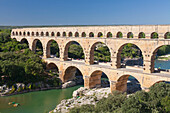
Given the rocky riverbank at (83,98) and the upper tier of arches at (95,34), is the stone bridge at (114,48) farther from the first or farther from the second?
the rocky riverbank at (83,98)

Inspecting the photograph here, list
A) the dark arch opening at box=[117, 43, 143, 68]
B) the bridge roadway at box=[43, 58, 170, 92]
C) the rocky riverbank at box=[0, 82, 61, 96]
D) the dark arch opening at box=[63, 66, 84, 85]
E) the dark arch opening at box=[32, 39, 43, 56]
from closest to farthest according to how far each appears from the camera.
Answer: the bridge roadway at box=[43, 58, 170, 92], the rocky riverbank at box=[0, 82, 61, 96], the dark arch opening at box=[63, 66, 84, 85], the dark arch opening at box=[32, 39, 43, 56], the dark arch opening at box=[117, 43, 143, 68]

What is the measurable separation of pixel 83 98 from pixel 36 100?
679cm

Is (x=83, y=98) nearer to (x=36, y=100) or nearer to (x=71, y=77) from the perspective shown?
(x=36, y=100)

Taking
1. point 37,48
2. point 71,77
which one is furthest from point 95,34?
point 37,48

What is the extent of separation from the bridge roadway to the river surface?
3.70 m

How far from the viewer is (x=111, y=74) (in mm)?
26062

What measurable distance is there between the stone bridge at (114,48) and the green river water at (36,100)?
4.02m

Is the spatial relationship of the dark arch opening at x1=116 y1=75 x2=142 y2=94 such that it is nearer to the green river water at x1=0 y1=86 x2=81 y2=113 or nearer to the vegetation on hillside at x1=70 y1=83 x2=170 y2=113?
the vegetation on hillside at x1=70 y1=83 x2=170 y2=113

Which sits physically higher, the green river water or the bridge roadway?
the bridge roadway

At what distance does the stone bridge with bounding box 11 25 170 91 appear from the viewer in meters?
22.4

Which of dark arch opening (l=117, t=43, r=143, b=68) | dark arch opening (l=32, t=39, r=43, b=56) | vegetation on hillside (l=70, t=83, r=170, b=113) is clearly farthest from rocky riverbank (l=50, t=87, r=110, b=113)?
dark arch opening (l=117, t=43, r=143, b=68)

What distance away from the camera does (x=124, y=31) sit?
2458 centimetres

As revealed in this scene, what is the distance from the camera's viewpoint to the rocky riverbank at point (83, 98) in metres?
23.0

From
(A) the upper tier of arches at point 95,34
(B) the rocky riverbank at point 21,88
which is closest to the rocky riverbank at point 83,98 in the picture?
(B) the rocky riverbank at point 21,88
